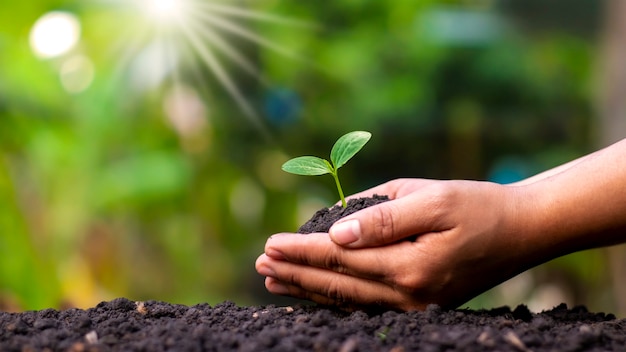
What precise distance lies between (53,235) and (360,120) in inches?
72.1

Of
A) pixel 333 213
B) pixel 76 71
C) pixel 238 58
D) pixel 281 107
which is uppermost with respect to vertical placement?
pixel 238 58

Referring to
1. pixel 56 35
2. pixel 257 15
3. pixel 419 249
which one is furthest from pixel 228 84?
pixel 419 249

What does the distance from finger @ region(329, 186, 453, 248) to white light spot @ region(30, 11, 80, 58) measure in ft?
8.82

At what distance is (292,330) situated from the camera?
961 mm

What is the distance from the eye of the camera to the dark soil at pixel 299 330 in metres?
0.89

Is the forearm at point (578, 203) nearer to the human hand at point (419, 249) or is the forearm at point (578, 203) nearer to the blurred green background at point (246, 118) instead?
the human hand at point (419, 249)

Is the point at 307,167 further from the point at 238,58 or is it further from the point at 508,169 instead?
Result: the point at 508,169

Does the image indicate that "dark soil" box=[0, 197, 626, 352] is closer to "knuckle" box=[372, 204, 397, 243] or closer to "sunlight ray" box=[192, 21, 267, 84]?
"knuckle" box=[372, 204, 397, 243]

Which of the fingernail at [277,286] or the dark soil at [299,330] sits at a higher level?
the fingernail at [277,286]

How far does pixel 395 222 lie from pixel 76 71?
2.95 metres

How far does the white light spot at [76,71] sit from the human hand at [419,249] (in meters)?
2.71

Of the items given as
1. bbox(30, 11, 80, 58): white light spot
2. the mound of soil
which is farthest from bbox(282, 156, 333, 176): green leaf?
bbox(30, 11, 80, 58): white light spot

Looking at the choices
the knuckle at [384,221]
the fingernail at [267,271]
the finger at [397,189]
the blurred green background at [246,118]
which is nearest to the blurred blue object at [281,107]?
the blurred green background at [246,118]

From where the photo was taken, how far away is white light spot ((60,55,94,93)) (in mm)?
3512
